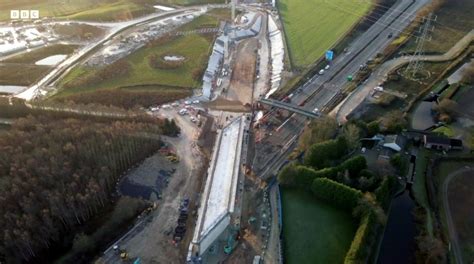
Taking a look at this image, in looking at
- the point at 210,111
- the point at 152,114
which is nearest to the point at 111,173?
the point at 152,114

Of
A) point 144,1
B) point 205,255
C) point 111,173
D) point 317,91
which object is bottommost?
point 205,255

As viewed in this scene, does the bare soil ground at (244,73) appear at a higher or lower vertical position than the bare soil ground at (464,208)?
higher

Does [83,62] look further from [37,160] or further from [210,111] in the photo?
[37,160]

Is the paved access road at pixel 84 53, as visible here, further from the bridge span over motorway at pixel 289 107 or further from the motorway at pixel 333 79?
the motorway at pixel 333 79

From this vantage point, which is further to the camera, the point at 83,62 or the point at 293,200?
the point at 83,62

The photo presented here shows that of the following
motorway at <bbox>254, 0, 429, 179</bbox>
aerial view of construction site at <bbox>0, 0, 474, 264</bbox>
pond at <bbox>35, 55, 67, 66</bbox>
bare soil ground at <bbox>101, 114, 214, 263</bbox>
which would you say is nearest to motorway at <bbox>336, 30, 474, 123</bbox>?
aerial view of construction site at <bbox>0, 0, 474, 264</bbox>

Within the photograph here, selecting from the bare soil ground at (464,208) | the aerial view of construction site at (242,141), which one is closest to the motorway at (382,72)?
the aerial view of construction site at (242,141)
